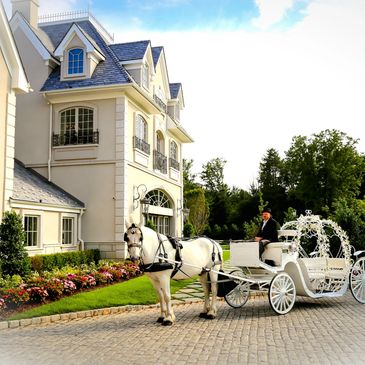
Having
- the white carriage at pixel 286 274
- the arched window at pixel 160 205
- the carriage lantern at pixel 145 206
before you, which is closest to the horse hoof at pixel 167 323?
the white carriage at pixel 286 274

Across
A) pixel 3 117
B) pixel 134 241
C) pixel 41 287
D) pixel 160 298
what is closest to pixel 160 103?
pixel 3 117

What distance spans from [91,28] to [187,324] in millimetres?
18876

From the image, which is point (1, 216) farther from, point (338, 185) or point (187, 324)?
point (338, 185)

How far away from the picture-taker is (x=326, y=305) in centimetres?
1162

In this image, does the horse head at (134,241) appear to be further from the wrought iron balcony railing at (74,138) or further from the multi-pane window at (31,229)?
the wrought iron balcony railing at (74,138)

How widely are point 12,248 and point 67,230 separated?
5862 mm

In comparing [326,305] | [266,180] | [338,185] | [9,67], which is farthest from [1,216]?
[266,180]

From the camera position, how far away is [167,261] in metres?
9.38

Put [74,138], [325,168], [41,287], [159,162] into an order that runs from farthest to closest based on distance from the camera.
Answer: [325,168] → [159,162] → [74,138] → [41,287]

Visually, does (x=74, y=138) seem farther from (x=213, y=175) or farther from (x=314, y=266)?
(x=213, y=175)

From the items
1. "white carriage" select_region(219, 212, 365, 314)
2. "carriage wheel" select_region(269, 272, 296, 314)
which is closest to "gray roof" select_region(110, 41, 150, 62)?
"white carriage" select_region(219, 212, 365, 314)

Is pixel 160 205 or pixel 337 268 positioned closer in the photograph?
pixel 337 268

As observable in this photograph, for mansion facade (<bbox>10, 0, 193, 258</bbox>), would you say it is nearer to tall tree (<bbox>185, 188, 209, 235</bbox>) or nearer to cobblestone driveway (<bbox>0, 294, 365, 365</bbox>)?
cobblestone driveway (<bbox>0, 294, 365, 365</bbox>)

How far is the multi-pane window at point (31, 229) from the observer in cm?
1647
